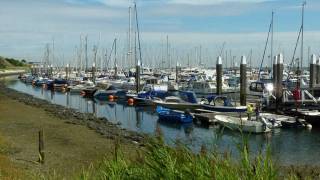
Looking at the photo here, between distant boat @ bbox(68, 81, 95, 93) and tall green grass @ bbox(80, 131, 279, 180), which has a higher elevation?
tall green grass @ bbox(80, 131, 279, 180)

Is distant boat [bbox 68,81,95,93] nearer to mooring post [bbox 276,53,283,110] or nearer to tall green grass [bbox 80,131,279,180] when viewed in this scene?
mooring post [bbox 276,53,283,110]

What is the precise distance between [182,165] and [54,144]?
70.6 feet

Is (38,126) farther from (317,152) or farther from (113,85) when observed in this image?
(113,85)

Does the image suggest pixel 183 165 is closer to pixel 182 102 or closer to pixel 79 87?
pixel 182 102

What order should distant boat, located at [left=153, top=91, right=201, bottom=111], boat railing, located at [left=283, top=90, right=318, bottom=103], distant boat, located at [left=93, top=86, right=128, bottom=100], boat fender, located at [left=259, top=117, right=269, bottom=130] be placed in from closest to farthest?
boat fender, located at [left=259, top=117, right=269, bottom=130] → boat railing, located at [left=283, top=90, right=318, bottom=103] → distant boat, located at [left=153, top=91, right=201, bottom=111] → distant boat, located at [left=93, top=86, right=128, bottom=100]

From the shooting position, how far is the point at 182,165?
23.4ft

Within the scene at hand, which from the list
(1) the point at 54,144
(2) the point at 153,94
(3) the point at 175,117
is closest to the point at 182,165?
(1) the point at 54,144

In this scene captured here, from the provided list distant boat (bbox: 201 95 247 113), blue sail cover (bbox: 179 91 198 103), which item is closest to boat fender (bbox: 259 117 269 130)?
distant boat (bbox: 201 95 247 113)

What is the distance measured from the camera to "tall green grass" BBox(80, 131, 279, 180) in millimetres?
6391

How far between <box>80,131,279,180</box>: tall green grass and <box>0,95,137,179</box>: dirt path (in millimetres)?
5806

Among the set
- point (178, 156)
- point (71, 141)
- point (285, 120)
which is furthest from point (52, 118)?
point (178, 156)

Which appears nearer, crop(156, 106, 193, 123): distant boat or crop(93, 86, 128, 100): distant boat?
crop(156, 106, 193, 123): distant boat

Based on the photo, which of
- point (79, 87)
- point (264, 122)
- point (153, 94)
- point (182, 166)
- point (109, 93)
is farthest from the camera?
point (79, 87)

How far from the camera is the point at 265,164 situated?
6.31m
